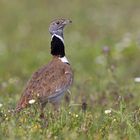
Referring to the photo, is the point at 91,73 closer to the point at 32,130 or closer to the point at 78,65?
the point at 78,65

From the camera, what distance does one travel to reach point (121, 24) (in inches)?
658

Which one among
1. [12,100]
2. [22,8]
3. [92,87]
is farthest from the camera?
[22,8]

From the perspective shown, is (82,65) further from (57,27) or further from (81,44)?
(57,27)

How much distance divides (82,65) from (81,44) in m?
1.98

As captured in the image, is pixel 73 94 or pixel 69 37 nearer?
pixel 73 94

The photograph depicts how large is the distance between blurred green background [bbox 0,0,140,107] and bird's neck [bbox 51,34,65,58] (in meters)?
0.73

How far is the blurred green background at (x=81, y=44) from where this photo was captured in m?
10.2

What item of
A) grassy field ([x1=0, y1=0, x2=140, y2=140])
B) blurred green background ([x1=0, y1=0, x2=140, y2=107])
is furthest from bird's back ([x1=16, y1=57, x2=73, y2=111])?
blurred green background ([x1=0, y1=0, x2=140, y2=107])

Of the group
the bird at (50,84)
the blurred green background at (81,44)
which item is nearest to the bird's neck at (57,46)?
the bird at (50,84)

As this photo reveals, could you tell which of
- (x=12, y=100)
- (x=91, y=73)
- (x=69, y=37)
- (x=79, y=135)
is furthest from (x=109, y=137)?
(x=69, y=37)

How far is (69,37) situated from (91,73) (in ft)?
12.5

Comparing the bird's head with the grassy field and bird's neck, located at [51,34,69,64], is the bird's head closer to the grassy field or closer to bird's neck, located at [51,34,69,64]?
bird's neck, located at [51,34,69,64]

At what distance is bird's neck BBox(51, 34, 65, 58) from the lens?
7.86 meters

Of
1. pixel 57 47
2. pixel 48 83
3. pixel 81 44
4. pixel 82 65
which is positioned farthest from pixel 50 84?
pixel 81 44
